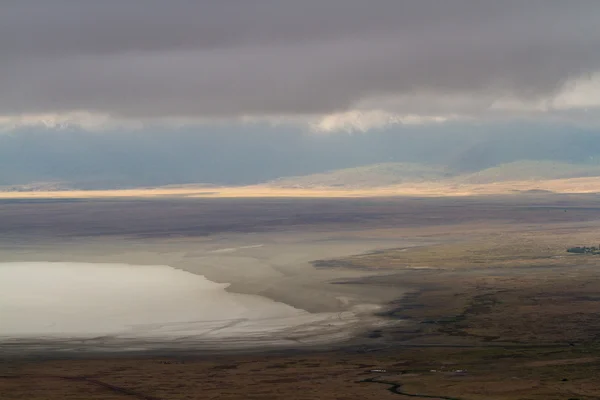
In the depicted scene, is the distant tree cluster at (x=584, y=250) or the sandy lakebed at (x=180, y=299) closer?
the sandy lakebed at (x=180, y=299)

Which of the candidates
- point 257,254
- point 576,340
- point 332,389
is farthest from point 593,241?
point 332,389

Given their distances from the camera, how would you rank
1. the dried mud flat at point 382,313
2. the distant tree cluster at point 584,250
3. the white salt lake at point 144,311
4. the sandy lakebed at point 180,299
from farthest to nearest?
the distant tree cluster at point 584,250 → the white salt lake at point 144,311 → the sandy lakebed at point 180,299 → the dried mud flat at point 382,313

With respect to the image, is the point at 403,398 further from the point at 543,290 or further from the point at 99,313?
the point at 543,290

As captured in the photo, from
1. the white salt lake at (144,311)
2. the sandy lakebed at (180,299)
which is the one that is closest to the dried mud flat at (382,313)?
the sandy lakebed at (180,299)

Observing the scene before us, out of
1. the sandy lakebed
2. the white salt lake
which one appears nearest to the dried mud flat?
the sandy lakebed

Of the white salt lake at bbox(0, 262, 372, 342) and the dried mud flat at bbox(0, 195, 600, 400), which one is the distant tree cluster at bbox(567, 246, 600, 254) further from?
the white salt lake at bbox(0, 262, 372, 342)

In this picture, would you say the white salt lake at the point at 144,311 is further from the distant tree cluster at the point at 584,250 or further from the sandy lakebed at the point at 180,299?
the distant tree cluster at the point at 584,250
